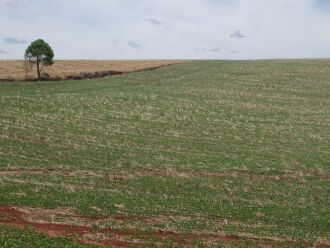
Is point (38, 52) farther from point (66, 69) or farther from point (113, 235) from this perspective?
point (113, 235)

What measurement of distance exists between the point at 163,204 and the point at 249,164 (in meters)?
13.1

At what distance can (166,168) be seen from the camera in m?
38.3

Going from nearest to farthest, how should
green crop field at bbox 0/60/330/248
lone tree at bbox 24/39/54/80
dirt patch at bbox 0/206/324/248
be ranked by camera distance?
dirt patch at bbox 0/206/324/248 → green crop field at bbox 0/60/330/248 → lone tree at bbox 24/39/54/80

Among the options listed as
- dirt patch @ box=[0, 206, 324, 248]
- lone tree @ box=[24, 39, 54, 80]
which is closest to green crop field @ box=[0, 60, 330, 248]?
dirt patch @ box=[0, 206, 324, 248]

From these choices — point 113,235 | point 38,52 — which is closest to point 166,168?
point 113,235

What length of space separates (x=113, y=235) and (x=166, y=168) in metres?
15.2

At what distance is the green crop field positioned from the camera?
2469 cm

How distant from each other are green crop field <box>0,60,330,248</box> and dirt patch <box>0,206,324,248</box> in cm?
6

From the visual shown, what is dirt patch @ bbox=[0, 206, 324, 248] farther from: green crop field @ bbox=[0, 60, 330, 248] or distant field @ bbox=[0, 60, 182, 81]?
distant field @ bbox=[0, 60, 182, 81]

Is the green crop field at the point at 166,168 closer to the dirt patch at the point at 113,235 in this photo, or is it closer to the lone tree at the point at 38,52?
the dirt patch at the point at 113,235

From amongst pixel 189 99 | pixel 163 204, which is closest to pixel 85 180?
pixel 163 204

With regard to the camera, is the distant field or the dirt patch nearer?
the dirt patch

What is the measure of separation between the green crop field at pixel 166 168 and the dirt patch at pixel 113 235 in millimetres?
55

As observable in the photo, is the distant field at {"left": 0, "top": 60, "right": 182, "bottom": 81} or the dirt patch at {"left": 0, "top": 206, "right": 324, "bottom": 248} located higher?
the distant field at {"left": 0, "top": 60, "right": 182, "bottom": 81}
